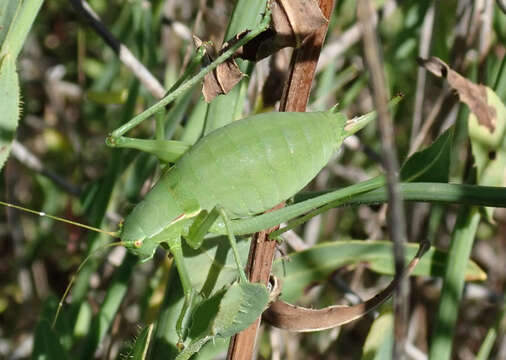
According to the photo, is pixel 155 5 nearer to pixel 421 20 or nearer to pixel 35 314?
pixel 421 20

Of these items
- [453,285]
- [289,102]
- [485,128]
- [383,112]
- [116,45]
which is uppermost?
[116,45]

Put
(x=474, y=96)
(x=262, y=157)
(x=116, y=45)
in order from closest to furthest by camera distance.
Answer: (x=262, y=157), (x=474, y=96), (x=116, y=45)

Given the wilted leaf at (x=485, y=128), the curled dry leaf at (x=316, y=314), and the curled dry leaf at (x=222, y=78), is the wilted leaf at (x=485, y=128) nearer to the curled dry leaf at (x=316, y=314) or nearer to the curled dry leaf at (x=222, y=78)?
→ the curled dry leaf at (x=316, y=314)

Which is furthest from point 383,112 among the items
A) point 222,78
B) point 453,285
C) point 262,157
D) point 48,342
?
point 48,342

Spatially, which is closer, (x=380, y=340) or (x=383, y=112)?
(x=383, y=112)

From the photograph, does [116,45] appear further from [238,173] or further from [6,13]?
[238,173]

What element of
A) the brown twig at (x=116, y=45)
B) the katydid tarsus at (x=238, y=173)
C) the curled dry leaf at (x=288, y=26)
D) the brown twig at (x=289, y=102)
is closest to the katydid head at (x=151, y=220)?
the katydid tarsus at (x=238, y=173)

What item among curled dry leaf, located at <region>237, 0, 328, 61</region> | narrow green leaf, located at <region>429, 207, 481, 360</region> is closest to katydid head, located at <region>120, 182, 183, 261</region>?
curled dry leaf, located at <region>237, 0, 328, 61</region>
